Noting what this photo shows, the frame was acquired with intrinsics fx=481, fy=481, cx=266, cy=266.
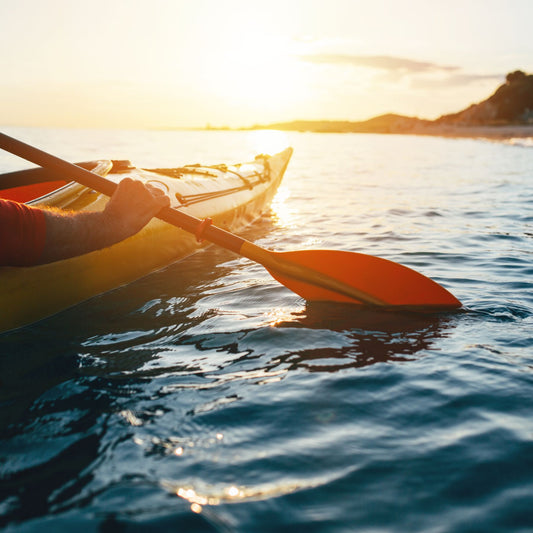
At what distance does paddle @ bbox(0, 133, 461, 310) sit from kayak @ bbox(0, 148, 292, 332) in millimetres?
268

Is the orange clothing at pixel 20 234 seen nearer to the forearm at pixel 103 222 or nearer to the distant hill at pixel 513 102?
the forearm at pixel 103 222

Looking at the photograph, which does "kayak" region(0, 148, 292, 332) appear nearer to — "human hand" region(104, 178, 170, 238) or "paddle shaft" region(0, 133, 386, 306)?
"paddle shaft" region(0, 133, 386, 306)

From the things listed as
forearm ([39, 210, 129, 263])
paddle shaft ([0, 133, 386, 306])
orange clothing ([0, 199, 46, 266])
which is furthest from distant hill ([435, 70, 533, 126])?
orange clothing ([0, 199, 46, 266])

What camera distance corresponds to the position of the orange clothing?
2.67m

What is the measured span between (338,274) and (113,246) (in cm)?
196

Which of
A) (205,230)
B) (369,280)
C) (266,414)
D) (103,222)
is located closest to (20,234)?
(103,222)

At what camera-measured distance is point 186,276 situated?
4.92m

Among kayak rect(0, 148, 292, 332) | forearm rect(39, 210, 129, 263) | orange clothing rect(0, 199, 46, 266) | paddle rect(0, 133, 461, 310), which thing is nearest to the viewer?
orange clothing rect(0, 199, 46, 266)

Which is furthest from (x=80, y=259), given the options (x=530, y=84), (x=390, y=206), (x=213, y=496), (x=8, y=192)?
(x=530, y=84)

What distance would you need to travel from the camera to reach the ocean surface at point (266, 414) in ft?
5.70

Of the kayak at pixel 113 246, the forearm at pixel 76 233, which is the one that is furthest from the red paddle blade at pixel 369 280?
the forearm at pixel 76 233

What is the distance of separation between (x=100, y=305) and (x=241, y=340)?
136cm

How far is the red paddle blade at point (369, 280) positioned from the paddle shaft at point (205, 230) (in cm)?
4

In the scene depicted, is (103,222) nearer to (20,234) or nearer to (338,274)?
(20,234)
